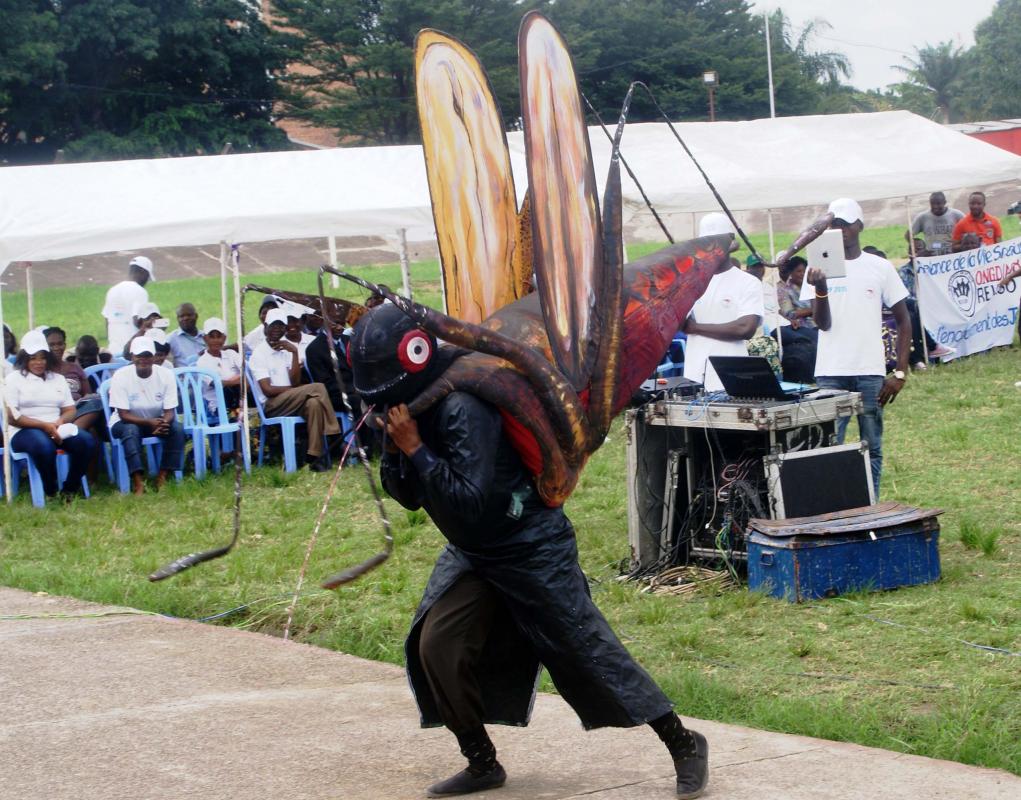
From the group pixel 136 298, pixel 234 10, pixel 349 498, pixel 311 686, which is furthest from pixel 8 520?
pixel 234 10

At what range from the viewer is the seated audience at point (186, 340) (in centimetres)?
1341

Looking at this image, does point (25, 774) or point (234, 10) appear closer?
point (25, 774)

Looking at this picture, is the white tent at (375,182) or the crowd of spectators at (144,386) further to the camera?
the white tent at (375,182)

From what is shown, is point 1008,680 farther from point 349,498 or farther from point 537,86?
point 349,498

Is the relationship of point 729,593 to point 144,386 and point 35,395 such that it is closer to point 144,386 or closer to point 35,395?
point 144,386

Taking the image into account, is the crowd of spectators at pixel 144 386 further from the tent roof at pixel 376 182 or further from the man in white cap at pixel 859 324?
the man in white cap at pixel 859 324

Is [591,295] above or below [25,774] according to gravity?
above

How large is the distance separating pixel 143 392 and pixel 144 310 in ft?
8.42

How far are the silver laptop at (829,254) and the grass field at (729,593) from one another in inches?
66.3

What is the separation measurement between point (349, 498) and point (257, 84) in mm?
30798

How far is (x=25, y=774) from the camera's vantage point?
496cm

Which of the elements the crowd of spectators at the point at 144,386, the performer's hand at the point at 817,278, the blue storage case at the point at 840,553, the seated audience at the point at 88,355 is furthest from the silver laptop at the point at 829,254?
the seated audience at the point at 88,355

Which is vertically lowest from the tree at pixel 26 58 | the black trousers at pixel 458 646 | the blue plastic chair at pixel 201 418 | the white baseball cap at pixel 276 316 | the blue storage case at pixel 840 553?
the blue storage case at pixel 840 553

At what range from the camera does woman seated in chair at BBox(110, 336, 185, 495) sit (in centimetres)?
1161
